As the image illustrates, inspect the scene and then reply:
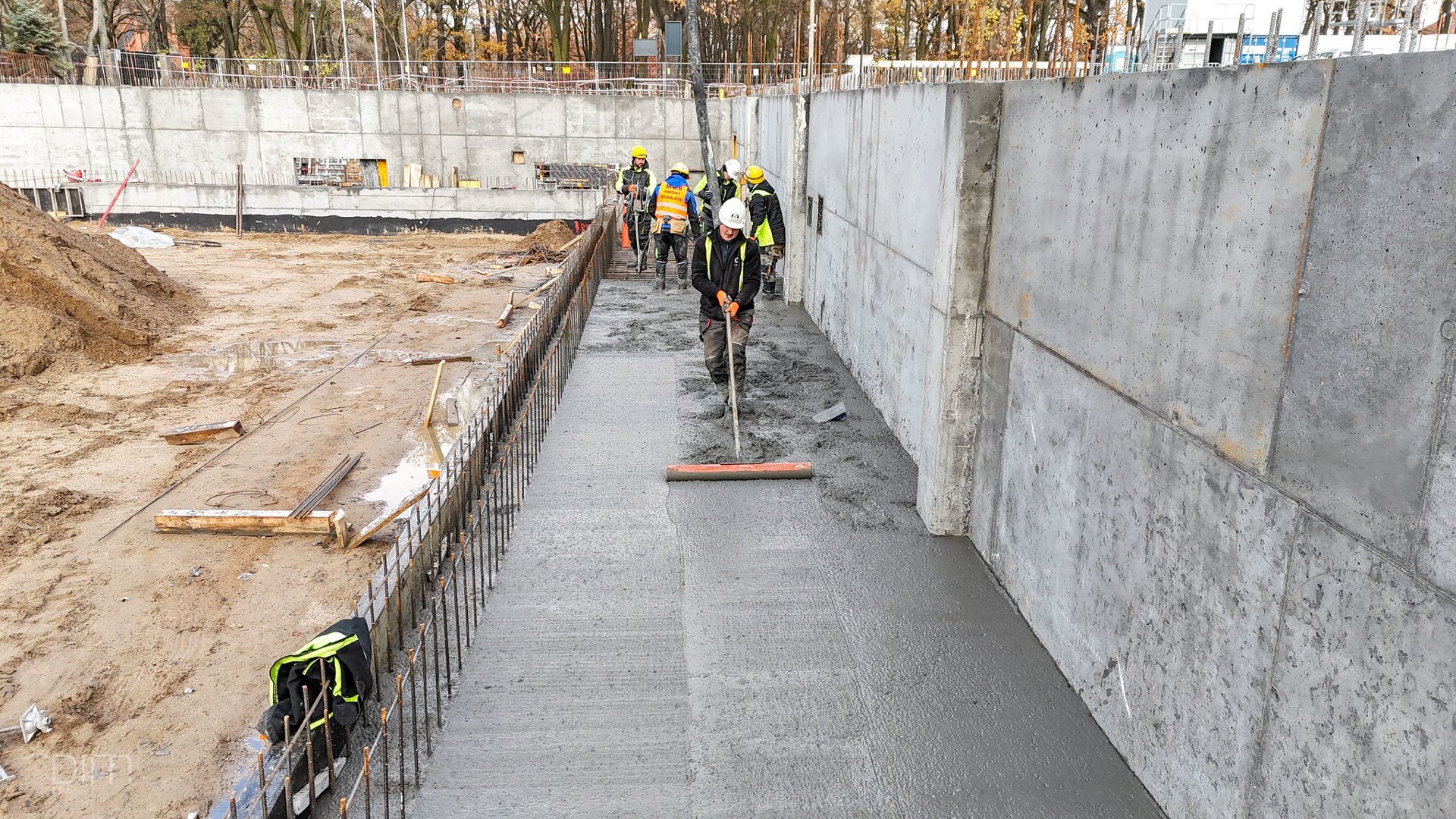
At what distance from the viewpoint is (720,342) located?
28.3ft

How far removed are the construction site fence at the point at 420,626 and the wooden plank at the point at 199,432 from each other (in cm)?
272

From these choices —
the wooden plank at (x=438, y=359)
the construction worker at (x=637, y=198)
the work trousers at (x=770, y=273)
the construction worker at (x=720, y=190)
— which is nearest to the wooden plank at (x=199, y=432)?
the wooden plank at (x=438, y=359)

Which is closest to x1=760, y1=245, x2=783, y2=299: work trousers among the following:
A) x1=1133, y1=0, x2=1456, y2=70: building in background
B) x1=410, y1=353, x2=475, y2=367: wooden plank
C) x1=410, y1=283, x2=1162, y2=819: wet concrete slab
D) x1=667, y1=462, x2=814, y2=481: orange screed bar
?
x1=410, y1=353, x2=475, y2=367: wooden plank

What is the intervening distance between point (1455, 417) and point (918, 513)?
14.3ft

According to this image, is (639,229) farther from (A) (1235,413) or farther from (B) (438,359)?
(A) (1235,413)

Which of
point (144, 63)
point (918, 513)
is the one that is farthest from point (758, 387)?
point (144, 63)

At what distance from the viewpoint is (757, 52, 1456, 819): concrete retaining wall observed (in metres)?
2.56

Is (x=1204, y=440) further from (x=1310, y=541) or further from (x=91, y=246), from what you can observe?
(x=91, y=246)

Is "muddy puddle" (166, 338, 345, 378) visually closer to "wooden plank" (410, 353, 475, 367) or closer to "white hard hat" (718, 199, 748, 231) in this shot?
"wooden plank" (410, 353, 475, 367)

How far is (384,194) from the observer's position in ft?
80.4

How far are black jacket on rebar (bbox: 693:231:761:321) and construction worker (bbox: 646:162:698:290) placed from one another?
6.49 m

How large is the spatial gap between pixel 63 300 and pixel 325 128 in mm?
17608

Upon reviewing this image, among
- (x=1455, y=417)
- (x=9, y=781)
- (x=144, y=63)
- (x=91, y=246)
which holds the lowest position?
(x=9, y=781)

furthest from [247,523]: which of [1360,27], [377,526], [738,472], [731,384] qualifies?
[1360,27]
